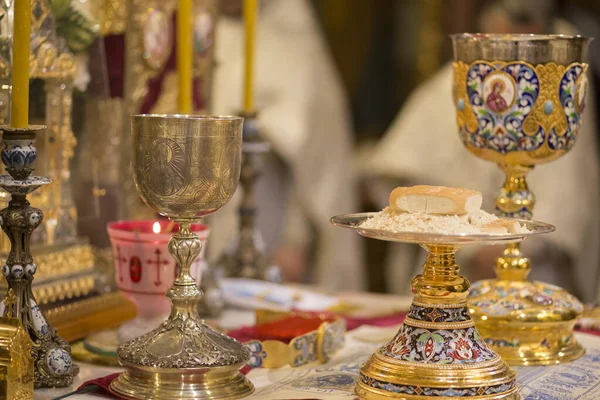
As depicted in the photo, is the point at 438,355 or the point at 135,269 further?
the point at 135,269

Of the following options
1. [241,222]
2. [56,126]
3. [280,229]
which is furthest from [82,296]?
[280,229]

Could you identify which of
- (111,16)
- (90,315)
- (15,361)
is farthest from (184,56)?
(15,361)

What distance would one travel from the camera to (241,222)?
1.98m

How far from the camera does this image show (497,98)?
1.52 metres

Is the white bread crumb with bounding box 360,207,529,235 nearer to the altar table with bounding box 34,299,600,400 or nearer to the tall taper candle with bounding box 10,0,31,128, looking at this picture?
the altar table with bounding box 34,299,600,400

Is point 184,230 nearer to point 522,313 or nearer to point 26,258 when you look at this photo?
point 26,258

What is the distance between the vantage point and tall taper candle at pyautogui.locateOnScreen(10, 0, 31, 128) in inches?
49.2

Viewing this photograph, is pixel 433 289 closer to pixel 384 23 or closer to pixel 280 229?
pixel 280 229

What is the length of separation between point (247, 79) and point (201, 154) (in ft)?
2.19

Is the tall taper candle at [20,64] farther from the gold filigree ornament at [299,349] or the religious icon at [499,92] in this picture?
the religious icon at [499,92]

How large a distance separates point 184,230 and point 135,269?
0.18m

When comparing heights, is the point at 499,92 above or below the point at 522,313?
above

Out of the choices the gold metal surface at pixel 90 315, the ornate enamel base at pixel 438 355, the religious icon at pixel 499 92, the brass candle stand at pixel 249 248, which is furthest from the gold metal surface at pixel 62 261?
the religious icon at pixel 499 92

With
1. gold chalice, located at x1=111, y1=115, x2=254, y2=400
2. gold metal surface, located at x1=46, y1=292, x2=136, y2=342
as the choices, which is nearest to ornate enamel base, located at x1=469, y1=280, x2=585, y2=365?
gold chalice, located at x1=111, y1=115, x2=254, y2=400
